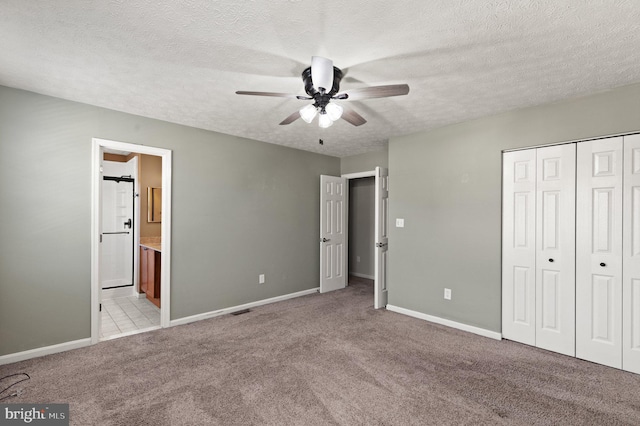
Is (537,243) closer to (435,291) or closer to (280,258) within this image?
(435,291)

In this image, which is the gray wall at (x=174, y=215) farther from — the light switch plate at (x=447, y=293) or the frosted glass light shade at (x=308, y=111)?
the light switch plate at (x=447, y=293)

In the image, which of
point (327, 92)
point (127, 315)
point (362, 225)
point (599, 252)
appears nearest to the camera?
point (327, 92)

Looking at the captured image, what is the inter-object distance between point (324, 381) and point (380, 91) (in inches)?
88.4

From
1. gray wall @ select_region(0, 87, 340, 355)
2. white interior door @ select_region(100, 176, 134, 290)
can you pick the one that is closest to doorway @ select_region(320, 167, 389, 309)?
gray wall @ select_region(0, 87, 340, 355)

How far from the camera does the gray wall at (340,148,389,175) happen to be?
5043 mm

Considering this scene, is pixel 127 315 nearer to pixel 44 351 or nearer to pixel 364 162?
pixel 44 351

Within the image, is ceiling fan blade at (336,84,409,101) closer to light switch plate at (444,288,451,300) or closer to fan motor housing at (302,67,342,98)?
fan motor housing at (302,67,342,98)

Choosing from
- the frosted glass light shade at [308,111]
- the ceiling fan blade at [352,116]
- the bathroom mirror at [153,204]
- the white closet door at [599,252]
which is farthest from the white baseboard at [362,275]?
the frosted glass light shade at [308,111]

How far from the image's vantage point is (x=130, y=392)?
7.50ft

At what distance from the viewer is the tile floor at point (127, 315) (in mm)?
3576

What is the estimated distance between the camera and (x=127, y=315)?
4090mm

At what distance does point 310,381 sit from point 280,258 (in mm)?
2473

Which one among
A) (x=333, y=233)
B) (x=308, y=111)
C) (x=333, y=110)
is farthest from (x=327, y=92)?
(x=333, y=233)

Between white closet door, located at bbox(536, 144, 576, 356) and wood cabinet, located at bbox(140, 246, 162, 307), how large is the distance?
15.2 ft
